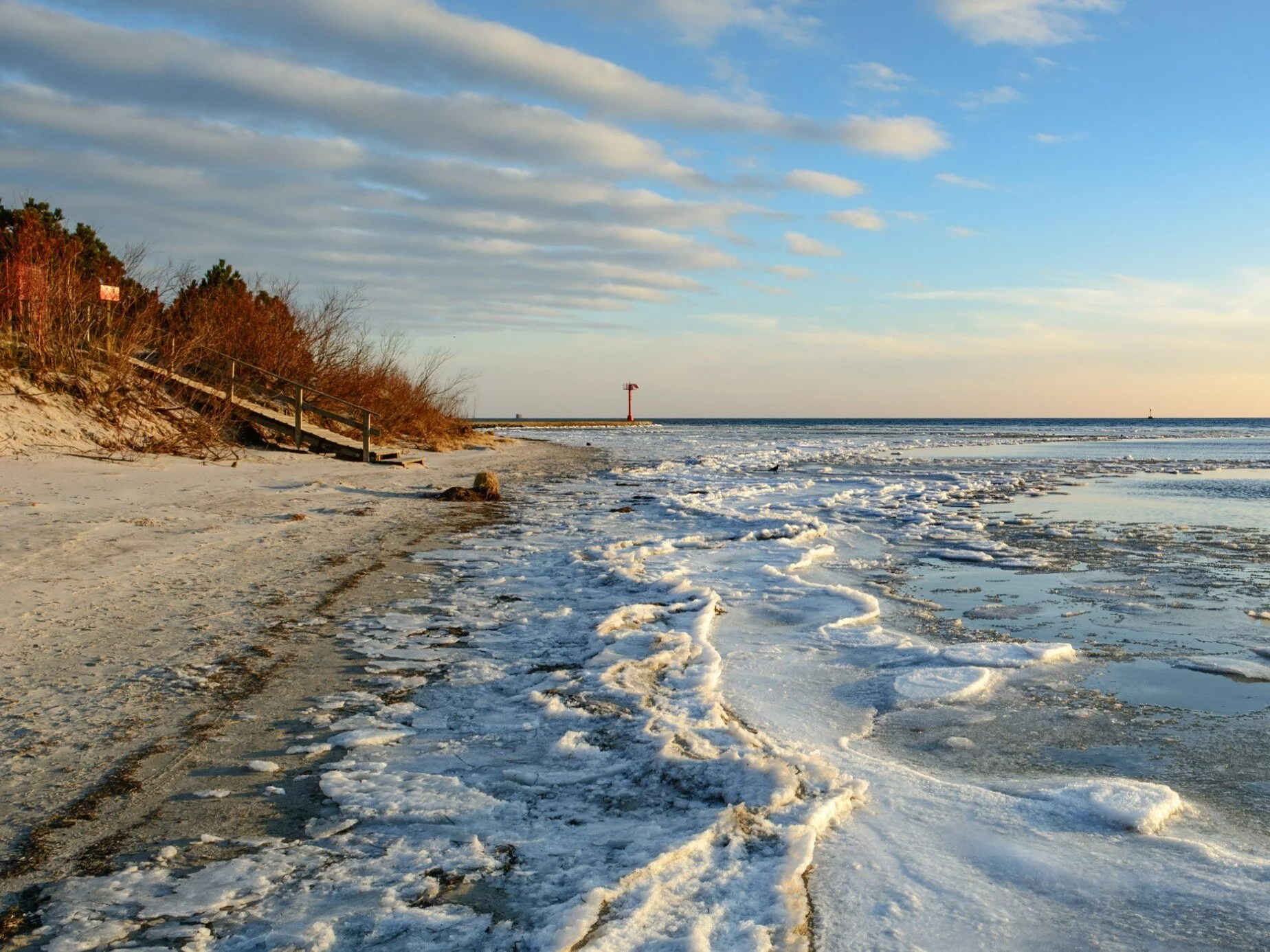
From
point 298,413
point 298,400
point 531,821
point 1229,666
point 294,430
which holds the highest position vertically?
point 298,400

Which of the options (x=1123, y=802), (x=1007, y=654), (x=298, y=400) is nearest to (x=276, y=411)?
(x=298, y=400)

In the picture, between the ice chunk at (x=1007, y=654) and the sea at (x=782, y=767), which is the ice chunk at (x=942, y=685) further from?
the ice chunk at (x=1007, y=654)

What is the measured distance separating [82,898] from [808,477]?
17054mm

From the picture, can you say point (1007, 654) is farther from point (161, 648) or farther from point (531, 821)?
point (161, 648)

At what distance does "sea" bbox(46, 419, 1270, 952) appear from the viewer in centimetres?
231

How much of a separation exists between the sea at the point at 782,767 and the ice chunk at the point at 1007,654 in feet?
0.07

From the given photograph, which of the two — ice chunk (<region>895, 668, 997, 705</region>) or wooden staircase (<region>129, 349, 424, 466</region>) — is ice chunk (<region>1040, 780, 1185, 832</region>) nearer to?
ice chunk (<region>895, 668, 997, 705</region>)

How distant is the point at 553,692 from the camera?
164 inches

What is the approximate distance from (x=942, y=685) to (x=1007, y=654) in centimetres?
73

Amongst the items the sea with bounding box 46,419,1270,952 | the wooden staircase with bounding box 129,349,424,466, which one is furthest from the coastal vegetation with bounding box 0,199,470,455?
the sea with bounding box 46,419,1270,952

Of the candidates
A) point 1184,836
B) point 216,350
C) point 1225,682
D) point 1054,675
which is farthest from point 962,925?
point 216,350

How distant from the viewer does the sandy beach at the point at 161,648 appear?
2777 mm

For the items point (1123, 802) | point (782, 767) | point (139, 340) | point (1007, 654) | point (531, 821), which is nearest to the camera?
point (531, 821)

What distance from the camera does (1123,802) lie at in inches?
117
